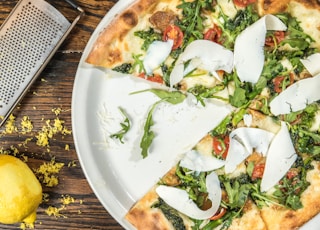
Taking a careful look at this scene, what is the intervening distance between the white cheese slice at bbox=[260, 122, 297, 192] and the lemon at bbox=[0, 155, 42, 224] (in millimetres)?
1073

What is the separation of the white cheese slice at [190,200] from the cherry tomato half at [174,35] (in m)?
0.62

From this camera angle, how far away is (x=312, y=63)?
3.05 meters

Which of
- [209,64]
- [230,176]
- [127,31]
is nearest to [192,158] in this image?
[230,176]

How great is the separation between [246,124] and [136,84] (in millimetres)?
555

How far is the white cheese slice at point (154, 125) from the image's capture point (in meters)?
3.26

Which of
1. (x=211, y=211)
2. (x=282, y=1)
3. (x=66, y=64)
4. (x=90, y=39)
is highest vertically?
(x=282, y=1)

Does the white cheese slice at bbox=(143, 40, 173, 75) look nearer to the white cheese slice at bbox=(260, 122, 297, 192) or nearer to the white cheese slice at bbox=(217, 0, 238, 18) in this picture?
the white cheese slice at bbox=(217, 0, 238, 18)

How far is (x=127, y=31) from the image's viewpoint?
10.3 ft

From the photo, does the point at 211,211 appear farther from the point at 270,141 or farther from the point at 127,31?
the point at 127,31

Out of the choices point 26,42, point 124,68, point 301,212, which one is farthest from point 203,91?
point 26,42

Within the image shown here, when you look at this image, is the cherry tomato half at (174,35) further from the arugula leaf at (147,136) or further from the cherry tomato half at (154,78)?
the arugula leaf at (147,136)

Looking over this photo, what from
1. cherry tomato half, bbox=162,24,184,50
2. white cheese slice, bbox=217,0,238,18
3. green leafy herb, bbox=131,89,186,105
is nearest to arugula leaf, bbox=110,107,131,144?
green leafy herb, bbox=131,89,186,105

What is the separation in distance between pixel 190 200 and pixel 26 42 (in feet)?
3.60

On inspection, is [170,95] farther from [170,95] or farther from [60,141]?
[60,141]
